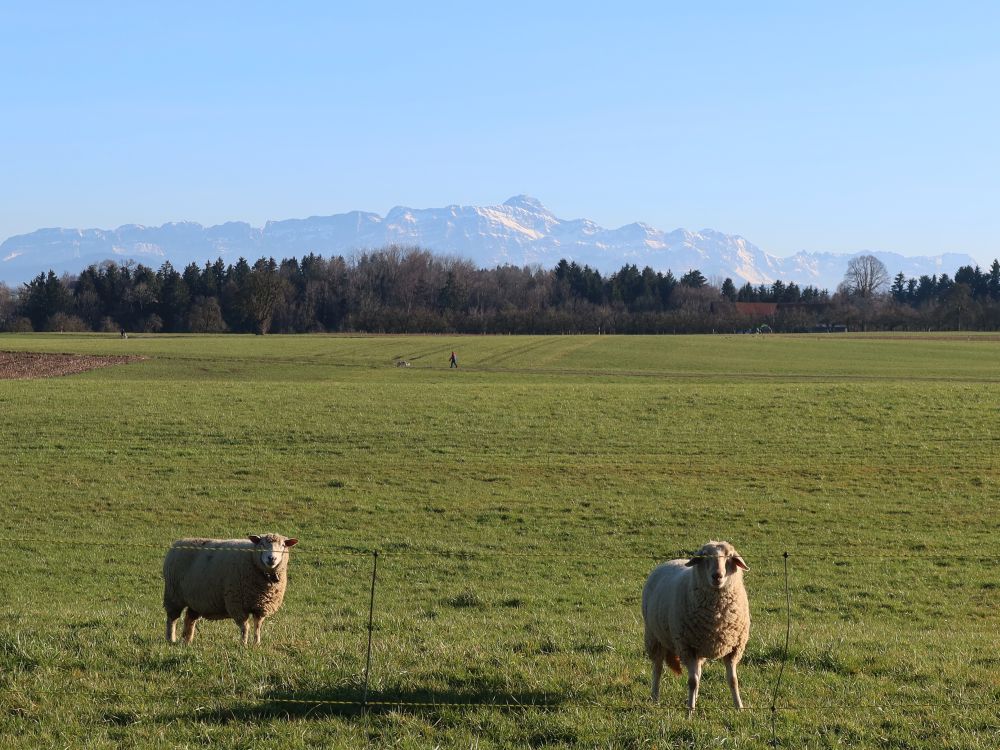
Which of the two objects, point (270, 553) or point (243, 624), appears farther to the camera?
point (243, 624)

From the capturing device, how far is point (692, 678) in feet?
32.3

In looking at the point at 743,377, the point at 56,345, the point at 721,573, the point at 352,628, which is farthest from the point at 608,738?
the point at 56,345

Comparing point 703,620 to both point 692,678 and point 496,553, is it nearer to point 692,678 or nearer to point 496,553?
point 692,678

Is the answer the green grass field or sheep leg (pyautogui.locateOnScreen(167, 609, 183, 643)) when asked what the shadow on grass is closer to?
the green grass field

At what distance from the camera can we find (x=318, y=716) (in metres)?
9.23

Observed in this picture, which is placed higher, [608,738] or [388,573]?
[608,738]

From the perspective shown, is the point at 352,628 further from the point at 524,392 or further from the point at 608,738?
the point at 524,392

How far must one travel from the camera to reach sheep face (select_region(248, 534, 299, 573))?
12.9 meters

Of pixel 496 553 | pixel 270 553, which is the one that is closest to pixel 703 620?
pixel 270 553

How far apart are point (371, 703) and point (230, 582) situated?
4.57 metres

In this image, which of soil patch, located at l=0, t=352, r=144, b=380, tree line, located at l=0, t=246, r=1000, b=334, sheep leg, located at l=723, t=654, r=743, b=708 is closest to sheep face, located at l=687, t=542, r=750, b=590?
sheep leg, located at l=723, t=654, r=743, b=708

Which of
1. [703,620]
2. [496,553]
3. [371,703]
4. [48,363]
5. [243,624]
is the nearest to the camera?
[371,703]

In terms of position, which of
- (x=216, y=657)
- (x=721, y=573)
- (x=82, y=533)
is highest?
(x=721, y=573)

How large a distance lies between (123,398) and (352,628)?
124 ft
